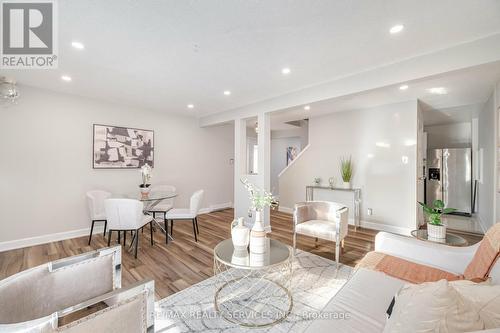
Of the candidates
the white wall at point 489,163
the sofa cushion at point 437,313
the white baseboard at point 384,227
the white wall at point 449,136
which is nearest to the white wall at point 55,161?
the white baseboard at point 384,227

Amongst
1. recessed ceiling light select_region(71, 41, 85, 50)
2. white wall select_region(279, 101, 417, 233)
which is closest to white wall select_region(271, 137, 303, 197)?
white wall select_region(279, 101, 417, 233)

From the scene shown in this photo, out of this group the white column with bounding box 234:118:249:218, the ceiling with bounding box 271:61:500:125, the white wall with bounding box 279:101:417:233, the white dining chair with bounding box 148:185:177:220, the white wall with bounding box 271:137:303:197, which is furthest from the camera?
the white wall with bounding box 271:137:303:197

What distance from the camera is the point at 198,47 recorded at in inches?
86.4

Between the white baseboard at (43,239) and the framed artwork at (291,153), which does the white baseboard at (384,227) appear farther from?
the white baseboard at (43,239)

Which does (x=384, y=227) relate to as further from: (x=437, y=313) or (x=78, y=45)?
(x=78, y=45)

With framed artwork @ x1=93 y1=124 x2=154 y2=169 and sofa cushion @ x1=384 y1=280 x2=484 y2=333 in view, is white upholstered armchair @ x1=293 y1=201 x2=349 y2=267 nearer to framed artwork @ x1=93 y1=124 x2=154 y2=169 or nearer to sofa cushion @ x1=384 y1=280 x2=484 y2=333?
sofa cushion @ x1=384 y1=280 x2=484 y2=333

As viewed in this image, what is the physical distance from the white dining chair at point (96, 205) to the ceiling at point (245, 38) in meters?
1.76

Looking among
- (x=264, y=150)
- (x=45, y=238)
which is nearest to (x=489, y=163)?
(x=264, y=150)

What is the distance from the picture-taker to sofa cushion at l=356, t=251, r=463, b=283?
5.19 ft

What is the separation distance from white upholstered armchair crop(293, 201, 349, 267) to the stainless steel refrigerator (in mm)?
4194

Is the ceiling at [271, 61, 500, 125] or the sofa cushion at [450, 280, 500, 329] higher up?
the ceiling at [271, 61, 500, 125]

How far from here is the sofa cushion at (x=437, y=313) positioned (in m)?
0.76

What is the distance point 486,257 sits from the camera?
4.43 ft

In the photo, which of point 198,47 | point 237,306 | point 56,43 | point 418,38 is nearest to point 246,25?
point 198,47
